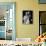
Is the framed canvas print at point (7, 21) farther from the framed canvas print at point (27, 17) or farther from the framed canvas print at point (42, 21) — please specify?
the framed canvas print at point (42, 21)

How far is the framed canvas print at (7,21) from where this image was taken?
202 inches

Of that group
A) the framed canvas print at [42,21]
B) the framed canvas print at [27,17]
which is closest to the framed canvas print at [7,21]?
the framed canvas print at [27,17]

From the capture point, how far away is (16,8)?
16.7 ft

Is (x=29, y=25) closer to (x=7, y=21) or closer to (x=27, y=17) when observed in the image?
(x=27, y=17)

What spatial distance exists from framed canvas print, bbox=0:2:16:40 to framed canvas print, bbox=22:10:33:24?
0.40 metres

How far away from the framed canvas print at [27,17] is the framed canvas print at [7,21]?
0.40 m

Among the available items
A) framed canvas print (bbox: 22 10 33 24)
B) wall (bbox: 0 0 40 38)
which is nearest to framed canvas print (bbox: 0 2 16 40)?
wall (bbox: 0 0 40 38)

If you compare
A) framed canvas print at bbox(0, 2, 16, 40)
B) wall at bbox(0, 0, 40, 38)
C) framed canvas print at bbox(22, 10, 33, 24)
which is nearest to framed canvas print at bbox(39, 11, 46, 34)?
wall at bbox(0, 0, 40, 38)

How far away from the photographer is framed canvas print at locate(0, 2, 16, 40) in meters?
5.14

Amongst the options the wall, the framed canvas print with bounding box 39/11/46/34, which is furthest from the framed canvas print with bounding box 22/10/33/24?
the framed canvas print with bounding box 39/11/46/34

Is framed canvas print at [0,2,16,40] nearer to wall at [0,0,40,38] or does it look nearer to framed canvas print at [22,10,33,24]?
wall at [0,0,40,38]

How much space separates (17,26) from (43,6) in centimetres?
117

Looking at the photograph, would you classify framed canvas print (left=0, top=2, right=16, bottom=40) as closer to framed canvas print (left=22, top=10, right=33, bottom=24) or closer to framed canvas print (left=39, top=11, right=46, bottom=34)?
framed canvas print (left=22, top=10, right=33, bottom=24)

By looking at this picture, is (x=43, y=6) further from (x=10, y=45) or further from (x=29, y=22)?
(x=10, y=45)
